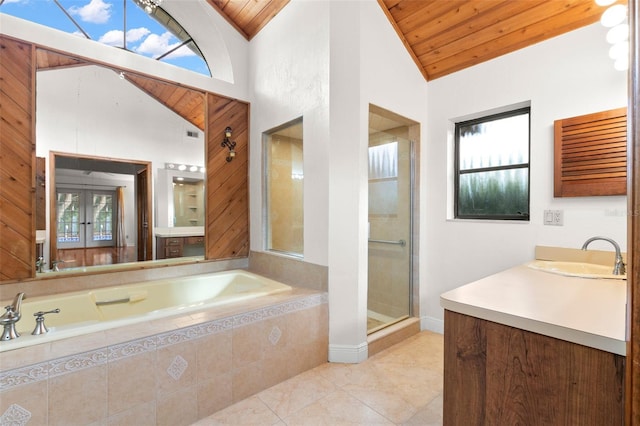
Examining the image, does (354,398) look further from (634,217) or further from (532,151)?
(532,151)

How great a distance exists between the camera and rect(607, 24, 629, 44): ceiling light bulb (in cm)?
166

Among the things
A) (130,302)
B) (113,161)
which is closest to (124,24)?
(113,161)

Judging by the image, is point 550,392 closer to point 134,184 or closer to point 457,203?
point 457,203

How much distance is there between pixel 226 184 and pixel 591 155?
116 inches

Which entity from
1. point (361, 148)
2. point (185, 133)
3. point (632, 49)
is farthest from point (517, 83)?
point (185, 133)

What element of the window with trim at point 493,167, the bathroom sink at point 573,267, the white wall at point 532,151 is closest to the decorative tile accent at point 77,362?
the bathroom sink at point 573,267

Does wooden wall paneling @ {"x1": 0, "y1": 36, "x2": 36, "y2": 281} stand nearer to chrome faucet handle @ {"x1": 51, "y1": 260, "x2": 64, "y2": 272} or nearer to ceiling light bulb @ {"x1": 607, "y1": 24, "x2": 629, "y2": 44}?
Result: chrome faucet handle @ {"x1": 51, "y1": 260, "x2": 64, "y2": 272}

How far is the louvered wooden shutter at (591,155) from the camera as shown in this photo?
5.76 feet

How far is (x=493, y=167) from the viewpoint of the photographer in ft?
8.02

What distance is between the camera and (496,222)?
7.57 ft

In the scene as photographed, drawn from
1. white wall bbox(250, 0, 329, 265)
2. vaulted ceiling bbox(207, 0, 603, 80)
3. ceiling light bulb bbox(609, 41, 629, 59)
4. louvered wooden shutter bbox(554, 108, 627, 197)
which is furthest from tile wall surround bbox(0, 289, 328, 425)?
ceiling light bulb bbox(609, 41, 629, 59)

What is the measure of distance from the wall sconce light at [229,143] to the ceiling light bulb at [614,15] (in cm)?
292

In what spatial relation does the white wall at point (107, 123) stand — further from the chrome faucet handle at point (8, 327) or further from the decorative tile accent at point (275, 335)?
the decorative tile accent at point (275, 335)

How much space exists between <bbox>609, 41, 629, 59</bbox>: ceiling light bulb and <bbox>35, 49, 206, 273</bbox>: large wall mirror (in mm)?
3147
